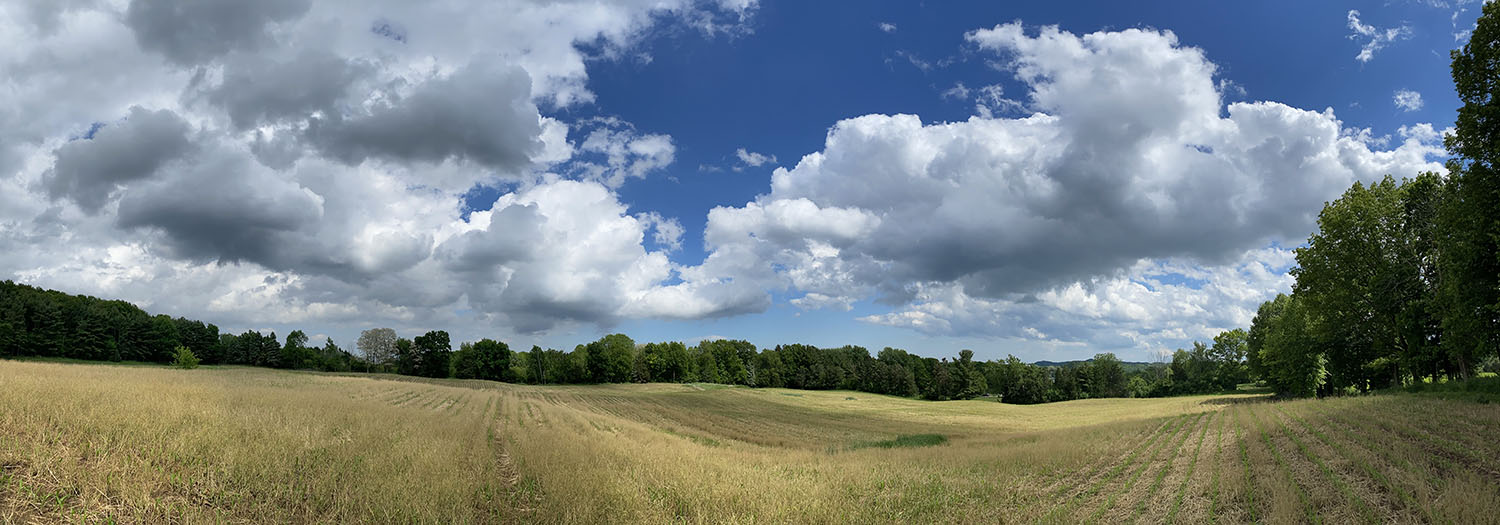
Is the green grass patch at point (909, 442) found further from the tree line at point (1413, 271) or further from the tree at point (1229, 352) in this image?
the tree at point (1229, 352)

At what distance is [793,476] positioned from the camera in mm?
12477

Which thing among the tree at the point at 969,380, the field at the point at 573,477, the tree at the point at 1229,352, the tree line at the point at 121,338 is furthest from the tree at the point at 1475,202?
the tree line at the point at 121,338

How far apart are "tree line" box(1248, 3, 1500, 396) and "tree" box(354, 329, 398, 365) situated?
140645mm

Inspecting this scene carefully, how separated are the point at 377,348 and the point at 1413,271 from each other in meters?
148

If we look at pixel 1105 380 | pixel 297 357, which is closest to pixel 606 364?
pixel 297 357

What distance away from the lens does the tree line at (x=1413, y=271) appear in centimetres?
2119

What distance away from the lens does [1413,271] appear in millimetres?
35406

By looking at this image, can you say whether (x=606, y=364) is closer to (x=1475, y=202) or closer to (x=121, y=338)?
(x=121, y=338)

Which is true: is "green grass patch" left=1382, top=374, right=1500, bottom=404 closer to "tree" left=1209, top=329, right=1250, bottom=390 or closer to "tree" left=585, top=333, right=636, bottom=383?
"tree" left=1209, top=329, right=1250, bottom=390

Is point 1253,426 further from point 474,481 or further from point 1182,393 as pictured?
point 1182,393

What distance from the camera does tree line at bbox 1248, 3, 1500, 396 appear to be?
21188mm

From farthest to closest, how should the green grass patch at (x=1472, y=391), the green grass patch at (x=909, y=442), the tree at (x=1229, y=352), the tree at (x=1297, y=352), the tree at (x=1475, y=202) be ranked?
1. the tree at (x=1229, y=352)
2. the tree at (x=1297, y=352)
3. the green grass patch at (x=909, y=442)
4. the green grass patch at (x=1472, y=391)
5. the tree at (x=1475, y=202)

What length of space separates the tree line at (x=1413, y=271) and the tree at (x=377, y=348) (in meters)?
141

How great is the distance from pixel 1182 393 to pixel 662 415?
107878 millimetres
